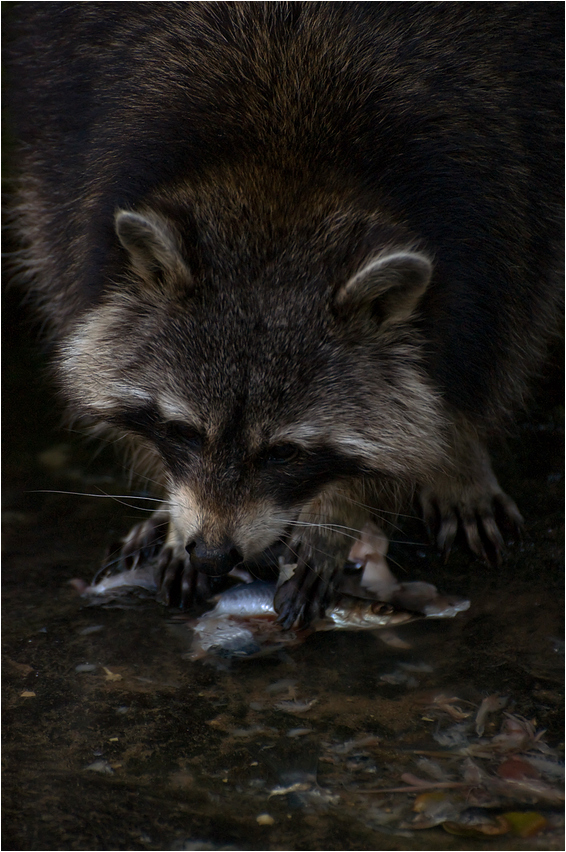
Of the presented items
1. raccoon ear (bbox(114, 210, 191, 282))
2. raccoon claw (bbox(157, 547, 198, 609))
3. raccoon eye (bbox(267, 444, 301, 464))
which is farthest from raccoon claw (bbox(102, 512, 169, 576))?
raccoon ear (bbox(114, 210, 191, 282))

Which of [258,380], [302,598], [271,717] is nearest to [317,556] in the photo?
[302,598]

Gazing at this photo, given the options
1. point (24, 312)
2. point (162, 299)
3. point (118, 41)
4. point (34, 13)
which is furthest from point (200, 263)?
point (24, 312)

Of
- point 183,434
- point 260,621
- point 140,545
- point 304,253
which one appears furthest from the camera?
point 140,545

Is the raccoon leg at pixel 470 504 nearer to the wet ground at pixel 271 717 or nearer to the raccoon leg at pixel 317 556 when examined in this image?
the wet ground at pixel 271 717

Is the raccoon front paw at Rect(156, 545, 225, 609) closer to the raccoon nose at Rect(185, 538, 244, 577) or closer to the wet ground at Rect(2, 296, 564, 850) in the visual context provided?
the wet ground at Rect(2, 296, 564, 850)

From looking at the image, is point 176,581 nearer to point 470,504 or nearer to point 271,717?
point 271,717

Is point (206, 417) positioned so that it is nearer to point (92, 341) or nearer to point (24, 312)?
point (92, 341)

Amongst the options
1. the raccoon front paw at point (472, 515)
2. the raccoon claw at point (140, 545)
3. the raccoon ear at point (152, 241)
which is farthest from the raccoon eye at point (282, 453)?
the raccoon front paw at point (472, 515)
